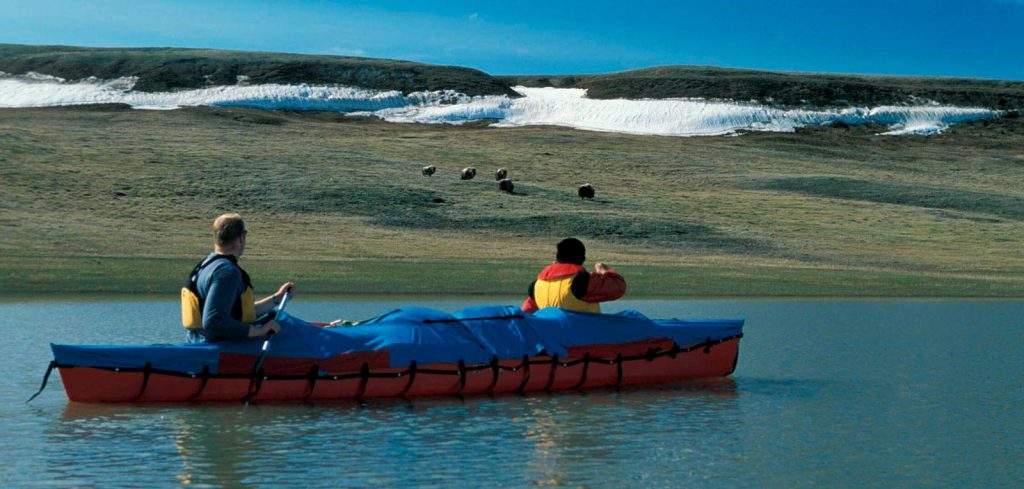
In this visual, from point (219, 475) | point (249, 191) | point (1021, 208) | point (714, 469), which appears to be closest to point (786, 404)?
point (714, 469)

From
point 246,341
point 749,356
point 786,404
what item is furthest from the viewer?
point 749,356

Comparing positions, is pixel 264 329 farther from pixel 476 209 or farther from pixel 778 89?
pixel 778 89

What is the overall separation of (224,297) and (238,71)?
247ft

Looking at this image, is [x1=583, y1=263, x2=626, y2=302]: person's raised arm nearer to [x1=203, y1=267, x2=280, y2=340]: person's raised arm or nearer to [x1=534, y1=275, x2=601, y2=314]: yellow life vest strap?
[x1=534, y1=275, x2=601, y2=314]: yellow life vest strap

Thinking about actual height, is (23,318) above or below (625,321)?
below

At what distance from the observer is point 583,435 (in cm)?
1084

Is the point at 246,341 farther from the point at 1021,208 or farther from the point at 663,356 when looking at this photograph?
the point at 1021,208

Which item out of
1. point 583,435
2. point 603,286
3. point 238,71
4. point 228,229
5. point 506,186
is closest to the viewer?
point 583,435

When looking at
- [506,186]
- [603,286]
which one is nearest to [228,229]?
[603,286]

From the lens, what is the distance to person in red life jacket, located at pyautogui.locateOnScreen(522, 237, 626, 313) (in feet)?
44.1

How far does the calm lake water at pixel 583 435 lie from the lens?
9266mm

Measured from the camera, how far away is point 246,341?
38.8ft

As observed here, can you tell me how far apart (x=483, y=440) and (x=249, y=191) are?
32.3 m

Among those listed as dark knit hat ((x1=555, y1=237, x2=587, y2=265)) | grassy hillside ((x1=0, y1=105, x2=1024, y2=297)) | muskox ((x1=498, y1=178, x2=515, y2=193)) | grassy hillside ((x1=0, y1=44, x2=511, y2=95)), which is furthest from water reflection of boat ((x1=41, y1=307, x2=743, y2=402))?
grassy hillside ((x1=0, y1=44, x2=511, y2=95))
